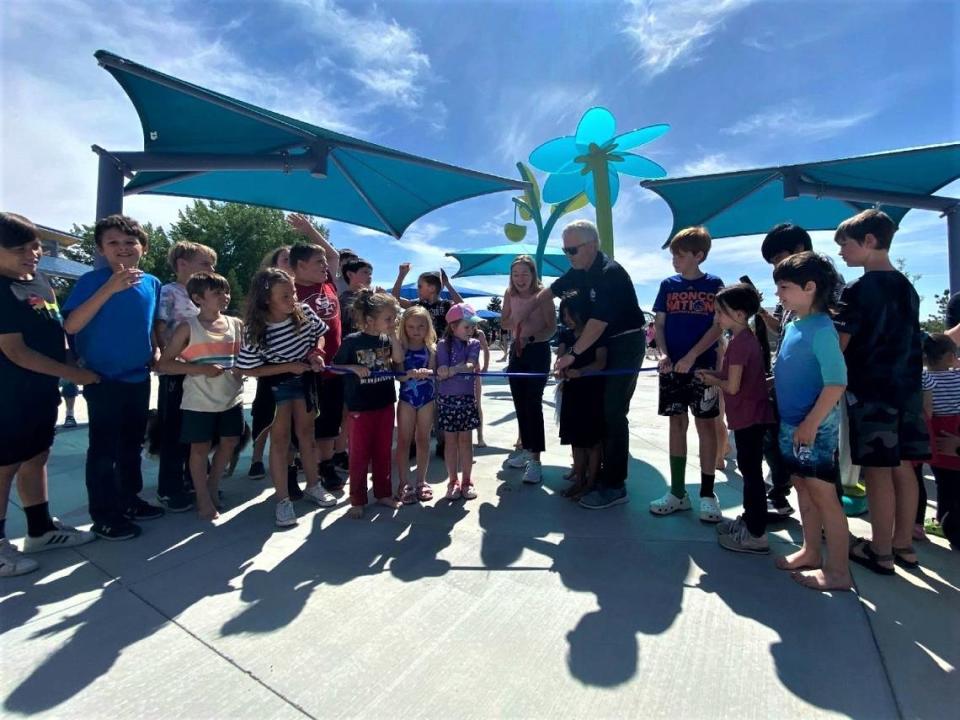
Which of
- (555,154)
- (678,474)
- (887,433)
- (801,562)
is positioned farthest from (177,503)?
(555,154)

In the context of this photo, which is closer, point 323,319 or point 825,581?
point 825,581

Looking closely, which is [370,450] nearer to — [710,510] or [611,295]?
[611,295]

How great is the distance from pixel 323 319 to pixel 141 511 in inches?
71.0

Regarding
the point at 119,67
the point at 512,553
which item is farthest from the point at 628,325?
the point at 119,67

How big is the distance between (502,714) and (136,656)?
1399 mm

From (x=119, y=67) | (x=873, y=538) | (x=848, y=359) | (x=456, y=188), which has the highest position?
(x=456, y=188)

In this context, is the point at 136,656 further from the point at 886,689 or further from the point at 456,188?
the point at 456,188

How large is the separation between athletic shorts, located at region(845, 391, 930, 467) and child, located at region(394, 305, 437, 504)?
257cm

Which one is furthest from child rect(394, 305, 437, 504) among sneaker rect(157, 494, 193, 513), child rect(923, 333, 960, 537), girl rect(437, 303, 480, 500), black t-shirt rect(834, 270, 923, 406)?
child rect(923, 333, 960, 537)

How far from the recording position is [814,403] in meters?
2.23

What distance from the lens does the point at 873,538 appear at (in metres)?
2.40

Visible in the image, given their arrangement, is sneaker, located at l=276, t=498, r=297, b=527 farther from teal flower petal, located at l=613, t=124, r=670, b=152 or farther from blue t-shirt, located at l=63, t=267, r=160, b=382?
teal flower petal, located at l=613, t=124, r=670, b=152

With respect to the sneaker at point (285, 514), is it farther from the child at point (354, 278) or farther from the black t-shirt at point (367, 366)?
the child at point (354, 278)

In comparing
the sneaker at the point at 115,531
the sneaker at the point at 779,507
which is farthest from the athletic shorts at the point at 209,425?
the sneaker at the point at 779,507
